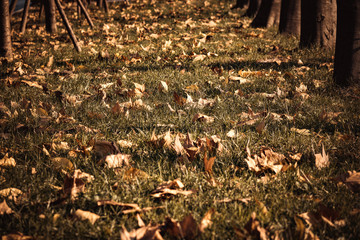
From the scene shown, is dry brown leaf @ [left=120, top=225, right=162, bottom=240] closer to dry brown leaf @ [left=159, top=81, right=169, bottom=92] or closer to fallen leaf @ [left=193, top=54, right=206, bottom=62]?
dry brown leaf @ [left=159, top=81, right=169, bottom=92]

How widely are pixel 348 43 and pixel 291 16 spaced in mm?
3565

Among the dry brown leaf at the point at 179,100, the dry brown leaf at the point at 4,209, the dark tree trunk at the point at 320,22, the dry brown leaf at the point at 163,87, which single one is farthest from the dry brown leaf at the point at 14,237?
the dark tree trunk at the point at 320,22

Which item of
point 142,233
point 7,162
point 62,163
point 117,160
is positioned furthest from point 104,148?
point 142,233

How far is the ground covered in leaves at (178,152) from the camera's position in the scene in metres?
1.39

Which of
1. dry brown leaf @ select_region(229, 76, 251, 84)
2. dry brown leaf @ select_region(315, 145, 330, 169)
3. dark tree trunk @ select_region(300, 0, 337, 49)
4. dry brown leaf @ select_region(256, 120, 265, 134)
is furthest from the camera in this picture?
dark tree trunk @ select_region(300, 0, 337, 49)

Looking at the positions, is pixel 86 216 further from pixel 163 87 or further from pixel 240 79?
pixel 240 79

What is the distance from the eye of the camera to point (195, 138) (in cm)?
220

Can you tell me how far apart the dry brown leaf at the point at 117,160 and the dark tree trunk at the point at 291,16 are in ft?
18.8

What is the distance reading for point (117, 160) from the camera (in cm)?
186

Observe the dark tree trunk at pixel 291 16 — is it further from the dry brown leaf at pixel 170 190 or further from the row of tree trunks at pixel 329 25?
the dry brown leaf at pixel 170 190

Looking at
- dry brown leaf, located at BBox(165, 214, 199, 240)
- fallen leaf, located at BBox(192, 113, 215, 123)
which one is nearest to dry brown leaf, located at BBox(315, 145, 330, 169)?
fallen leaf, located at BBox(192, 113, 215, 123)

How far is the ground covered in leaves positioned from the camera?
1393 millimetres

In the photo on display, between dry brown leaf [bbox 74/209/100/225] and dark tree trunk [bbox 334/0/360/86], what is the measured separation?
2.97 metres

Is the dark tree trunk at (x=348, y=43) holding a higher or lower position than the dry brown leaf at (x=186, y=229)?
higher
